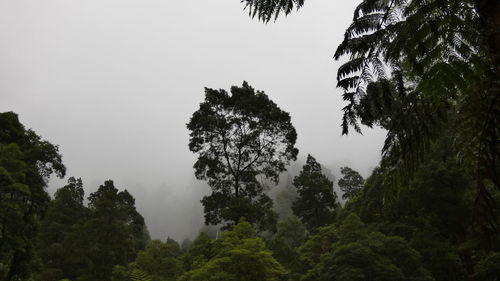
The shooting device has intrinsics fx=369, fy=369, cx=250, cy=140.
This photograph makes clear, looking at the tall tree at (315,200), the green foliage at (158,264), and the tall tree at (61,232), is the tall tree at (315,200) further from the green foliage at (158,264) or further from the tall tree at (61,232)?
the tall tree at (61,232)

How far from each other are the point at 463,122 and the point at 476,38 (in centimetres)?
95

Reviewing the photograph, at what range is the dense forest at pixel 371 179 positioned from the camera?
326cm

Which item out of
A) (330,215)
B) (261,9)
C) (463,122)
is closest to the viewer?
(463,122)

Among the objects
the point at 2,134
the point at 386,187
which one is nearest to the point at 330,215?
the point at 2,134

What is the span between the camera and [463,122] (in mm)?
3148

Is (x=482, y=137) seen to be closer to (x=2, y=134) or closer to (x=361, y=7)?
(x=361, y=7)

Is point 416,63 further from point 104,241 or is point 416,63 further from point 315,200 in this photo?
point 315,200

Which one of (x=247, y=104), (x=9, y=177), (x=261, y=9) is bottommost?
(x=261, y=9)

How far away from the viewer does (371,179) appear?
25.2 m

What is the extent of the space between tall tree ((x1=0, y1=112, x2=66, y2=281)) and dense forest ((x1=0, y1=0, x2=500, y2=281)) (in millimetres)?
63

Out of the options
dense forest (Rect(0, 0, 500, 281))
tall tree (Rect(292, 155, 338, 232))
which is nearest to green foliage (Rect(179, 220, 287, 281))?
dense forest (Rect(0, 0, 500, 281))

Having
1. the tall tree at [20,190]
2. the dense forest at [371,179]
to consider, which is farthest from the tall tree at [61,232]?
the tall tree at [20,190]

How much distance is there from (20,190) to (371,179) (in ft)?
67.5

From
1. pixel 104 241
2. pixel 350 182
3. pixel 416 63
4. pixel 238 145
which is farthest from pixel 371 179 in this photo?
pixel 350 182
